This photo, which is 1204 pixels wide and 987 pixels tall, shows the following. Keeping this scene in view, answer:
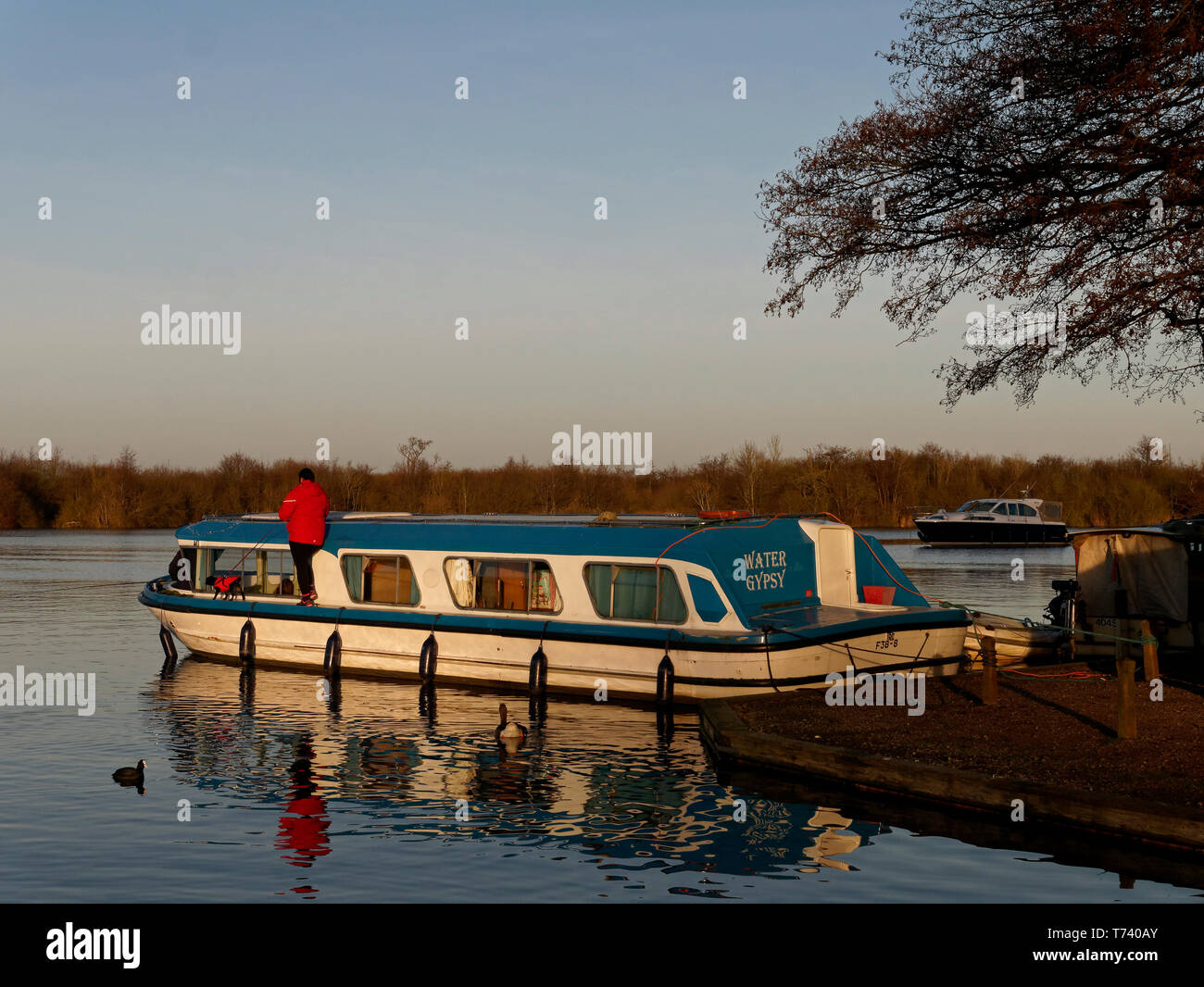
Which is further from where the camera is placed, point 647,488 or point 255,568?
point 647,488

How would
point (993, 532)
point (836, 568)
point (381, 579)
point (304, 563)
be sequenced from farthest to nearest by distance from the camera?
point (993, 532) < point (304, 563) < point (381, 579) < point (836, 568)

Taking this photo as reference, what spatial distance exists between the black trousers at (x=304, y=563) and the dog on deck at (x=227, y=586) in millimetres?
1902

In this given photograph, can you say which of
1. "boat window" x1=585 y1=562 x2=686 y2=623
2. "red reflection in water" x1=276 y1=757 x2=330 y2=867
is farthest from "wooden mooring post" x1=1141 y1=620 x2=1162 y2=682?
"red reflection in water" x1=276 y1=757 x2=330 y2=867

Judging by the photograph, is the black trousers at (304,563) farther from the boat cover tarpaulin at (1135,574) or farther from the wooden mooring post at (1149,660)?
the wooden mooring post at (1149,660)

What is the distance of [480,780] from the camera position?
14414 mm

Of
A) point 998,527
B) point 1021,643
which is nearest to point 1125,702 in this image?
point 1021,643

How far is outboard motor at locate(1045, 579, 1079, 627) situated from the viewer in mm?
21969

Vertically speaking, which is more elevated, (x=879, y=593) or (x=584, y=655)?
(x=879, y=593)

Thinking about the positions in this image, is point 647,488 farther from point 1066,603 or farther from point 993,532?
point 1066,603

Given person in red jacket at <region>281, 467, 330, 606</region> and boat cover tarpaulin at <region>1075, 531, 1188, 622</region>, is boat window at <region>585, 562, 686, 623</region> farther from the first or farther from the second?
boat cover tarpaulin at <region>1075, 531, 1188, 622</region>

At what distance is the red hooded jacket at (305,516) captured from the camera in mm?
22641

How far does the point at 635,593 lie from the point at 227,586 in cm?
953

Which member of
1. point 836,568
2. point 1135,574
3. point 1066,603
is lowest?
point 1066,603
